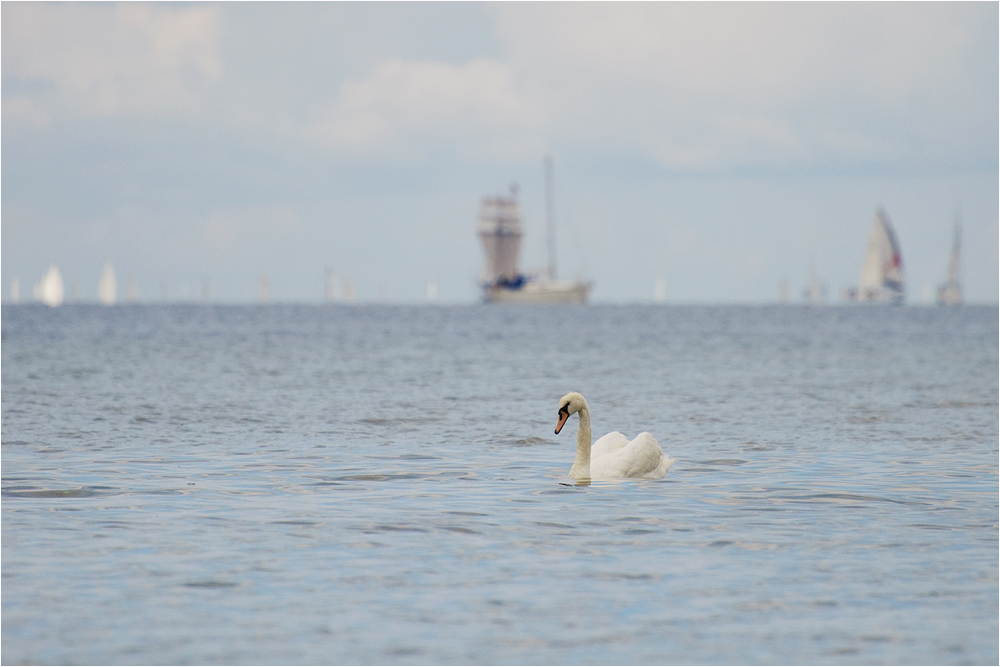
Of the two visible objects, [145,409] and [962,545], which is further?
[145,409]

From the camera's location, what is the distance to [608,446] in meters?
17.7

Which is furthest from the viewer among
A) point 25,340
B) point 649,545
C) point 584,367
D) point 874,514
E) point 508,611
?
point 25,340

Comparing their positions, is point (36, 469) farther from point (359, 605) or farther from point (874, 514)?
point (874, 514)

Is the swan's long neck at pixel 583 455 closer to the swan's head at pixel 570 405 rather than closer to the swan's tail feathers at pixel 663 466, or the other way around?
the swan's head at pixel 570 405

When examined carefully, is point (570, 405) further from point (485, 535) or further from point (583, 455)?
point (485, 535)

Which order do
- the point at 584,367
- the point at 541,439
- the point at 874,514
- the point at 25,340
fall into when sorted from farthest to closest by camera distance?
the point at 25,340, the point at 584,367, the point at 541,439, the point at 874,514

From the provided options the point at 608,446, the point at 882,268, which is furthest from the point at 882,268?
the point at 608,446

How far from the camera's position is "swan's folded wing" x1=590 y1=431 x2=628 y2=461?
17.5 meters

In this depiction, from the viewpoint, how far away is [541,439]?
74.3ft

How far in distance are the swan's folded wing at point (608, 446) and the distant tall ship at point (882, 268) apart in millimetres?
175758

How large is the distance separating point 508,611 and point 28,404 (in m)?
21.7

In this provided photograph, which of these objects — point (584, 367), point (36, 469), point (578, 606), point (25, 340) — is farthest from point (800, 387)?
point (25, 340)

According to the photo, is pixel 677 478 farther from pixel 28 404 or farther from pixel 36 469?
pixel 28 404

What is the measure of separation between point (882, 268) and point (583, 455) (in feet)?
592
